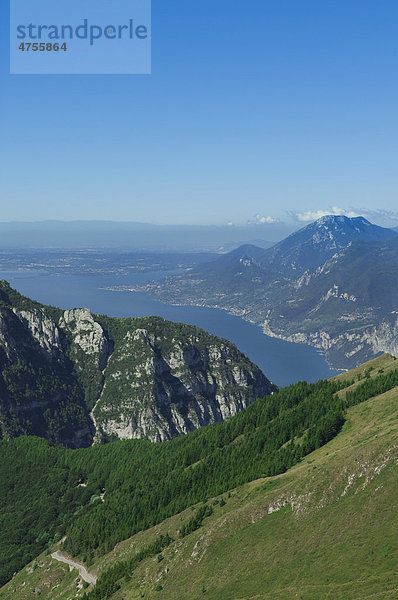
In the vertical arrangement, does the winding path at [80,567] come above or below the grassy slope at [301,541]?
below

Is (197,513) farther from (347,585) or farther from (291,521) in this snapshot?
(347,585)

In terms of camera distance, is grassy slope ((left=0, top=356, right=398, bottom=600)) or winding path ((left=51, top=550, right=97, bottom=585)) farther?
winding path ((left=51, top=550, right=97, bottom=585))

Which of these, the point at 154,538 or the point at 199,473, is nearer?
the point at 154,538

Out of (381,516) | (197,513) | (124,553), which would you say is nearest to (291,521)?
(381,516)

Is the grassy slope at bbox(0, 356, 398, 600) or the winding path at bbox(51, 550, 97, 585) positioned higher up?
the grassy slope at bbox(0, 356, 398, 600)

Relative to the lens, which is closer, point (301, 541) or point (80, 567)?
point (301, 541)
